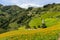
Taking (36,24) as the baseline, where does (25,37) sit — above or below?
above

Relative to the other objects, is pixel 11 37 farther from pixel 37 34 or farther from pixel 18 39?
pixel 37 34

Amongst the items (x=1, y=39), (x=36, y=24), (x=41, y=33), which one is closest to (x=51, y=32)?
(x=41, y=33)

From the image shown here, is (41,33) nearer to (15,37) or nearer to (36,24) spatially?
(15,37)

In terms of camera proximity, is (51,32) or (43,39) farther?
(51,32)

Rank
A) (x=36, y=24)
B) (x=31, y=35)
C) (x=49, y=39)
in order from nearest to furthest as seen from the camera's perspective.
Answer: (x=49, y=39)
(x=31, y=35)
(x=36, y=24)

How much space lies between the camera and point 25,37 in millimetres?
A: 34625

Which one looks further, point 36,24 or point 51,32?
point 36,24

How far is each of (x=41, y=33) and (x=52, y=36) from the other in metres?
2.76

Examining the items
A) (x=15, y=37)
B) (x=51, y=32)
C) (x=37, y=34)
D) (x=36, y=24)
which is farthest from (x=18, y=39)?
(x=36, y=24)

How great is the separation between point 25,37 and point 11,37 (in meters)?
2.32

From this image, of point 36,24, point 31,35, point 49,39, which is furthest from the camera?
point 36,24

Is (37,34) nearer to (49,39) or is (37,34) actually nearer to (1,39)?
(49,39)

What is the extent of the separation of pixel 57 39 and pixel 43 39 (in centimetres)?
204

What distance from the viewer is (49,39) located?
1298 inches
